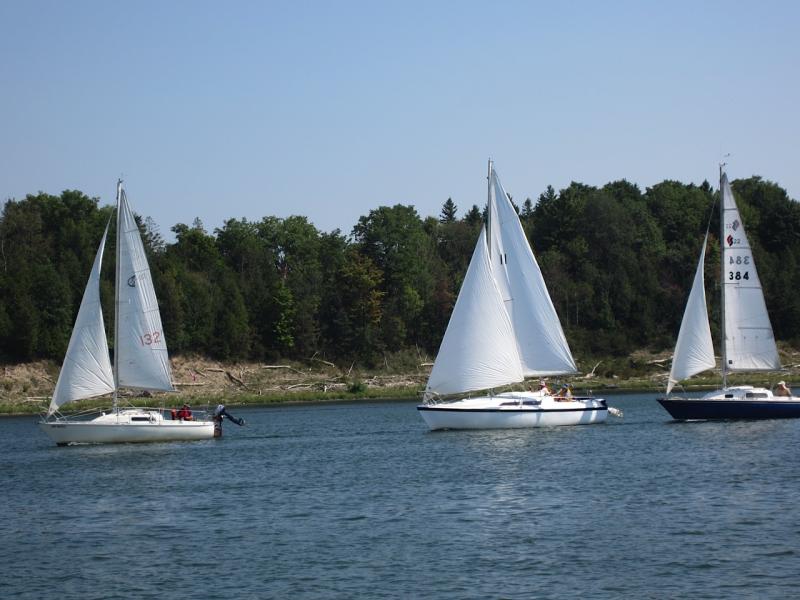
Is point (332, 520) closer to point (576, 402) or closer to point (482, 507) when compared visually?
point (482, 507)

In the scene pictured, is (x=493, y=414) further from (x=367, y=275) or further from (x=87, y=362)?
(x=367, y=275)

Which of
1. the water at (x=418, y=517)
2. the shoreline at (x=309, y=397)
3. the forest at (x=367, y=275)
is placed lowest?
the water at (x=418, y=517)

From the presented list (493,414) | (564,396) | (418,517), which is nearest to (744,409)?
(564,396)

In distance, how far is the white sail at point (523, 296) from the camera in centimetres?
5838

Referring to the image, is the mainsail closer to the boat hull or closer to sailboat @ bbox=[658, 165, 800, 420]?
the boat hull

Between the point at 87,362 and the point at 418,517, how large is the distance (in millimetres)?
25441

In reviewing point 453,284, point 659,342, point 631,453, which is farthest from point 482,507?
point 453,284

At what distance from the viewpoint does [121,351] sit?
56.2 metres

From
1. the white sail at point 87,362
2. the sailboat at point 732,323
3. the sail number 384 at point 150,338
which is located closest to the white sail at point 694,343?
the sailboat at point 732,323

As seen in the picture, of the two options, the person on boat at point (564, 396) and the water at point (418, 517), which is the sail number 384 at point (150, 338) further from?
the person on boat at point (564, 396)

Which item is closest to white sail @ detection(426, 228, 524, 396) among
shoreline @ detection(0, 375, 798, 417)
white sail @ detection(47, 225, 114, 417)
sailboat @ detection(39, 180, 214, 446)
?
sailboat @ detection(39, 180, 214, 446)

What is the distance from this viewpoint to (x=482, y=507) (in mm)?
36406

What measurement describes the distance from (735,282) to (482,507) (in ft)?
89.7

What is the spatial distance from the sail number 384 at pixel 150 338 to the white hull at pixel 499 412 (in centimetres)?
1277
